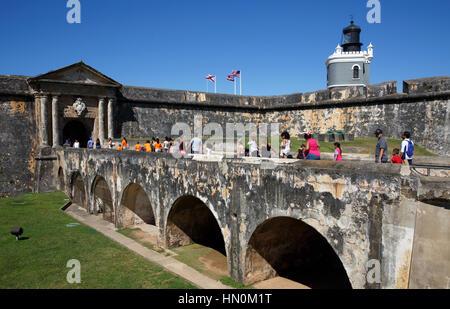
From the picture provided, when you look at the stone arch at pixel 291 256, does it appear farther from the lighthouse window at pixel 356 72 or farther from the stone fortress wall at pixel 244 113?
the lighthouse window at pixel 356 72

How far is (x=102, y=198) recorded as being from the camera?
42.1 ft

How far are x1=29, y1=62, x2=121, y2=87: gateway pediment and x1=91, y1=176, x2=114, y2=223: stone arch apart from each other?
6.47 meters

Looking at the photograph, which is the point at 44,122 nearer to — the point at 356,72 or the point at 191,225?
the point at 191,225

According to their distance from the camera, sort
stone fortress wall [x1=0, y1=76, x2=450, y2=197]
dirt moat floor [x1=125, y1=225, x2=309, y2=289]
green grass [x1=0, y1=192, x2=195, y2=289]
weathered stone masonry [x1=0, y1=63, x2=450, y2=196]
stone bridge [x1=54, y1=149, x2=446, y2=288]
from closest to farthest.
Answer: stone bridge [x1=54, y1=149, x2=446, y2=288] < green grass [x1=0, y1=192, x2=195, y2=289] < dirt moat floor [x1=125, y1=225, x2=309, y2=289] < stone fortress wall [x1=0, y1=76, x2=450, y2=197] < weathered stone masonry [x1=0, y1=63, x2=450, y2=196]

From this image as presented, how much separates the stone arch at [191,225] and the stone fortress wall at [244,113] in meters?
9.70

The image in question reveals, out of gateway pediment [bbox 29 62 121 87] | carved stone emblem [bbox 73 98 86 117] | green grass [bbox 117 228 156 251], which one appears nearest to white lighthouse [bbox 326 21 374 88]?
gateway pediment [bbox 29 62 121 87]

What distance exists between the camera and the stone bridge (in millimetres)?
4301

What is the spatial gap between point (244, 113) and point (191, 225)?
505 inches

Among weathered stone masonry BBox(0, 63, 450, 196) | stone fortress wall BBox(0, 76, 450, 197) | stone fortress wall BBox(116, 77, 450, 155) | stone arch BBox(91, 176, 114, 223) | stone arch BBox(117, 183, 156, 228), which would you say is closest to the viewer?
stone arch BBox(117, 183, 156, 228)

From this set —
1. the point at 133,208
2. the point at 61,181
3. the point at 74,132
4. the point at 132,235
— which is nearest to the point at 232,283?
the point at 132,235

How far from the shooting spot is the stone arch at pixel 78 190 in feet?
48.0

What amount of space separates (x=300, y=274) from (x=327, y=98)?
12025mm

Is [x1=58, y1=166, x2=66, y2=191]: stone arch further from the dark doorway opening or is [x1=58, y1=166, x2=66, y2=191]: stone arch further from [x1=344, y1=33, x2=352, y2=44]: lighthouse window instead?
[x1=344, y1=33, x2=352, y2=44]: lighthouse window
